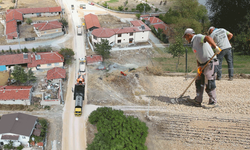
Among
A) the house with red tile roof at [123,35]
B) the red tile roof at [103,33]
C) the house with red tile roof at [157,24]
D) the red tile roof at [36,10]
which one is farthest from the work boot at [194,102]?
the red tile roof at [36,10]

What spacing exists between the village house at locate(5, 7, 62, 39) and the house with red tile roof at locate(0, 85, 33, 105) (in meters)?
24.8

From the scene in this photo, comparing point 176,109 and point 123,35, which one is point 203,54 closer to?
point 176,109

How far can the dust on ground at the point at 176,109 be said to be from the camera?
22.0 meters

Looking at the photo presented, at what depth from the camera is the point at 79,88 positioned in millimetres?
35531

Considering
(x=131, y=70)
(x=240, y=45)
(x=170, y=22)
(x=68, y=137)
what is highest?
(x=170, y=22)

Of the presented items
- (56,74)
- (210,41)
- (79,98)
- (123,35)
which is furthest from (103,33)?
(210,41)

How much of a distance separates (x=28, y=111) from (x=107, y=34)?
26081 millimetres

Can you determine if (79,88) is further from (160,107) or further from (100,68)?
(160,107)

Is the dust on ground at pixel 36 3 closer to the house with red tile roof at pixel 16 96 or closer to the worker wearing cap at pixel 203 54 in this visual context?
the house with red tile roof at pixel 16 96

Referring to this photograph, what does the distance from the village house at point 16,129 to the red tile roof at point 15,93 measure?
5368 mm

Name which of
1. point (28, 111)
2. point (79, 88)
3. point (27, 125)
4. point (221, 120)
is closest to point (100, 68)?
point (79, 88)

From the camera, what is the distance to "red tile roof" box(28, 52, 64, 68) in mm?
42662

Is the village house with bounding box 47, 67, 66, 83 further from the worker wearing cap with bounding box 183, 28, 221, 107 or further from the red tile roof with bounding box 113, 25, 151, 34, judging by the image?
the worker wearing cap with bounding box 183, 28, 221, 107

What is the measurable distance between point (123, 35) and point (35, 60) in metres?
21.5
